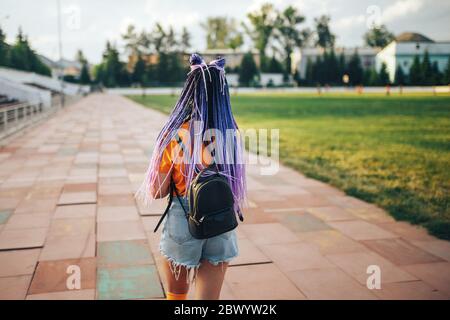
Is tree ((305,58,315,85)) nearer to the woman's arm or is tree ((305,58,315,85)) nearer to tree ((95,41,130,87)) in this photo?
tree ((95,41,130,87))

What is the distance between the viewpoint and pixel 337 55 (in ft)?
210

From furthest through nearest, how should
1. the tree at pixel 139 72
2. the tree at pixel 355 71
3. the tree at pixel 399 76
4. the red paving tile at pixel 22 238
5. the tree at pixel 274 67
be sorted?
the tree at pixel 274 67 → the tree at pixel 139 72 → the tree at pixel 355 71 → the tree at pixel 399 76 → the red paving tile at pixel 22 238

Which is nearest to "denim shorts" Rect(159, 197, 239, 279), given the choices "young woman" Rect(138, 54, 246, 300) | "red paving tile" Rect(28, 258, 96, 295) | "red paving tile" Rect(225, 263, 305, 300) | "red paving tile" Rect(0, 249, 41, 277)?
"young woman" Rect(138, 54, 246, 300)

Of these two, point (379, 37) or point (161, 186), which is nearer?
point (161, 186)

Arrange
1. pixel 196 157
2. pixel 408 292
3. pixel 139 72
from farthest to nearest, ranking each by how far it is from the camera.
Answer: pixel 139 72
pixel 408 292
pixel 196 157

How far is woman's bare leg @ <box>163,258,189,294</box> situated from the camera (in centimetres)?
202

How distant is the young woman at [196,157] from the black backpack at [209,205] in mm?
115

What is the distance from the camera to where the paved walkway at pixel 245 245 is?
3.19 m

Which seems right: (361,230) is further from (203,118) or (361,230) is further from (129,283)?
(203,118)

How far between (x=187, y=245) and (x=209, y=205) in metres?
0.29

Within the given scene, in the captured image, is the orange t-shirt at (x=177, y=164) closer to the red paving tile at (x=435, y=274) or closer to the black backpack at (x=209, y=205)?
the black backpack at (x=209, y=205)

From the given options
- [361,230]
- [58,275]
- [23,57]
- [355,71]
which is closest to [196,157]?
[58,275]

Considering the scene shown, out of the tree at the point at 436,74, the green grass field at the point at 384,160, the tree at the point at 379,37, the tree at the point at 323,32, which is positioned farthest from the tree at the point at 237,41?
the green grass field at the point at 384,160
